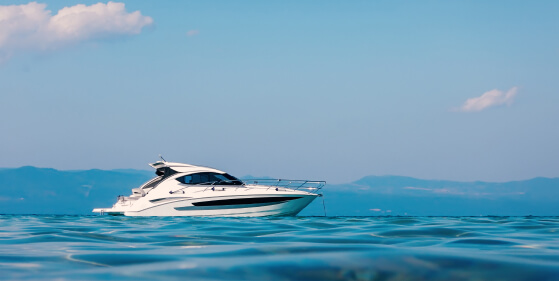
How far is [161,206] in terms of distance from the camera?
2203 centimetres

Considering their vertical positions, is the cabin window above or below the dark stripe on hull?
above

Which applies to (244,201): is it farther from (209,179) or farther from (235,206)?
(209,179)

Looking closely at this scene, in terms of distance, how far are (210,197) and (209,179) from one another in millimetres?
1471

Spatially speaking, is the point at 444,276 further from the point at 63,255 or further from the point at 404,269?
the point at 63,255

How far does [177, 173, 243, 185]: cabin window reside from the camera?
22.5m

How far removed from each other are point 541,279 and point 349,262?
4.54ft

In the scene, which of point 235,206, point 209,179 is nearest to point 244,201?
point 235,206

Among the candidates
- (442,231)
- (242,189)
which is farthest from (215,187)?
(442,231)

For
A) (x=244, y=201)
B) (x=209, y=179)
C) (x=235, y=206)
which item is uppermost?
(x=209, y=179)

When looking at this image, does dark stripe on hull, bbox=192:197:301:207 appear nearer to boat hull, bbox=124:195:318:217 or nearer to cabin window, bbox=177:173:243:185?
boat hull, bbox=124:195:318:217

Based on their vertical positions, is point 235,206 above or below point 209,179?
below

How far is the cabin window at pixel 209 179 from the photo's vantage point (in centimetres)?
2251

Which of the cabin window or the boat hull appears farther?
the cabin window

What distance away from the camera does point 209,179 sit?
74.4 feet
